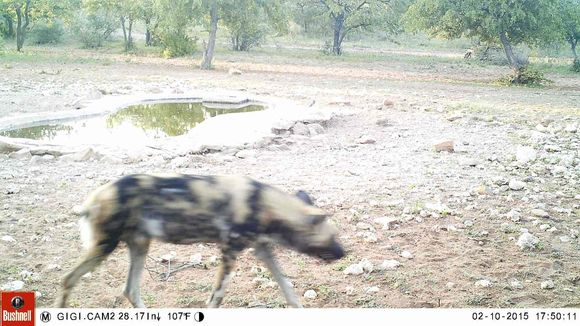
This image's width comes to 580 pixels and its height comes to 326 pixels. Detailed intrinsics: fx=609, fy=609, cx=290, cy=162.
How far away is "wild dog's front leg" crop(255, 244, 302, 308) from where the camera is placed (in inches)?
130

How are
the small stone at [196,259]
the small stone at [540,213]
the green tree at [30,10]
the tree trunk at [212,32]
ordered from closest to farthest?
the small stone at [196,259] → the small stone at [540,213] → the tree trunk at [212,32] → the green tree at [30,10]

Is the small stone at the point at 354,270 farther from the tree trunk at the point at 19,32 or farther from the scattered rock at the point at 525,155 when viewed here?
the tree trunk at the point at 19,32

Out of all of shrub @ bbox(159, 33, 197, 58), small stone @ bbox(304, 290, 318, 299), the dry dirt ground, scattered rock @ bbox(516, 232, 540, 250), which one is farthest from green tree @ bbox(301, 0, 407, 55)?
small stone @ bbox(304, 290, 318, 299)

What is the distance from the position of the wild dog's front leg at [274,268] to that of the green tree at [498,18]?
17.1 m

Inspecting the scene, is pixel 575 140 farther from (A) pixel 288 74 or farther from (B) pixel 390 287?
(A) pixel 288 74

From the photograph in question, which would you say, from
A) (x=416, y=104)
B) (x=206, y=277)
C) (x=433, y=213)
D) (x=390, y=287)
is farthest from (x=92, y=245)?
(x=416, y=104)

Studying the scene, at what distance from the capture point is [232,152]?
784 centimetres

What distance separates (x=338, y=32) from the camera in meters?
30.5

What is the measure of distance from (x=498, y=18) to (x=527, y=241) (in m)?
16.3

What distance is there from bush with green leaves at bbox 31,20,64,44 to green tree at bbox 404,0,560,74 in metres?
19.7

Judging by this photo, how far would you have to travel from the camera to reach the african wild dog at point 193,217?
315 cm

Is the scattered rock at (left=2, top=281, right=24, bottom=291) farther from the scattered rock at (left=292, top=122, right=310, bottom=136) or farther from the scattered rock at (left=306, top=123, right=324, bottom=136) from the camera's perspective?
the scattered rock at (left=306, top=123, right=324, bottom=136)

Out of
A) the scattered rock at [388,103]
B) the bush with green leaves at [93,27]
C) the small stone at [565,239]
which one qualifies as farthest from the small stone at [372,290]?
the bush with green leaves at [93,27]

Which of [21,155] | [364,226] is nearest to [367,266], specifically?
[364,226]
